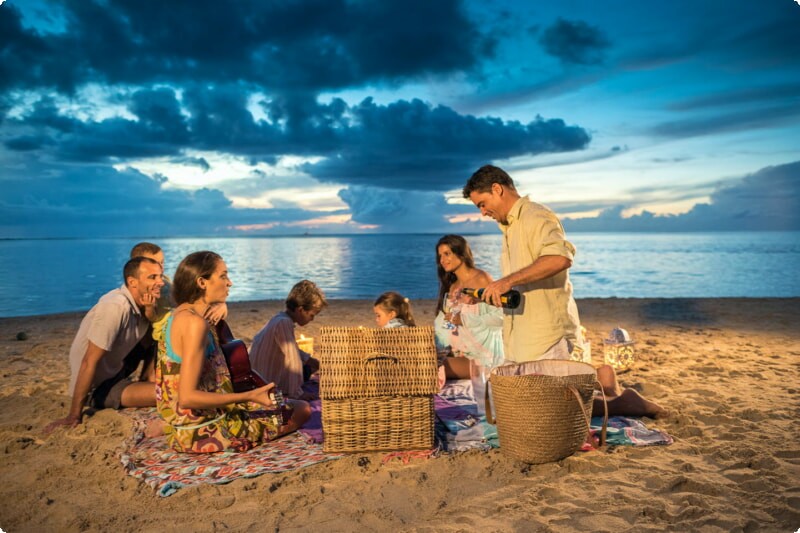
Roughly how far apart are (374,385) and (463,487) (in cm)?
94

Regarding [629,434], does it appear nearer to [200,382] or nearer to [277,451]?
[277,451]

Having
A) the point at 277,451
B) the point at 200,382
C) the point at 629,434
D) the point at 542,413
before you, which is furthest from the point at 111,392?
the point at 629,434

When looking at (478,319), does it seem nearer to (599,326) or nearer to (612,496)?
(612,496)

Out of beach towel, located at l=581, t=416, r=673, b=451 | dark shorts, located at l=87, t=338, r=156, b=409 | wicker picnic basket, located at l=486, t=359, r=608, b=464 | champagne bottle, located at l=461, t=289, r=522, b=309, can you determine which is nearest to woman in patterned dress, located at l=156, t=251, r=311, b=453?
dark shorts, located at l=87, t=338, r=156, b=409

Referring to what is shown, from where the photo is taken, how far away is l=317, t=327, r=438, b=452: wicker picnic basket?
4211 millimetres

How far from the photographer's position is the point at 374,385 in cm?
425

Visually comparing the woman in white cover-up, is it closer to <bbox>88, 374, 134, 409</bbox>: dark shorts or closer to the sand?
the sand

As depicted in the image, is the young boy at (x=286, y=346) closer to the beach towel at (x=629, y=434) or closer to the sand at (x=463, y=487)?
the sand at (x=463, y=487)

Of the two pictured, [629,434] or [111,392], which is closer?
[629,434]

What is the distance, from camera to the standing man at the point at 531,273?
416 centimetres

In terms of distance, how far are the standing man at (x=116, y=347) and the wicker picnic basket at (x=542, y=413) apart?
3.28 metres

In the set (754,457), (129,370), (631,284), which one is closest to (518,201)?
(754,457)

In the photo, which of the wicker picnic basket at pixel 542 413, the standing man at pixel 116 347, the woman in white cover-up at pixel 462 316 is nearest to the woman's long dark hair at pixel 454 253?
the woman in white cover-up at pixel 462 316

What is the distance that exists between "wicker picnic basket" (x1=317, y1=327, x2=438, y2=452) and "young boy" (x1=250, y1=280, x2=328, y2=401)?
1.61 m
